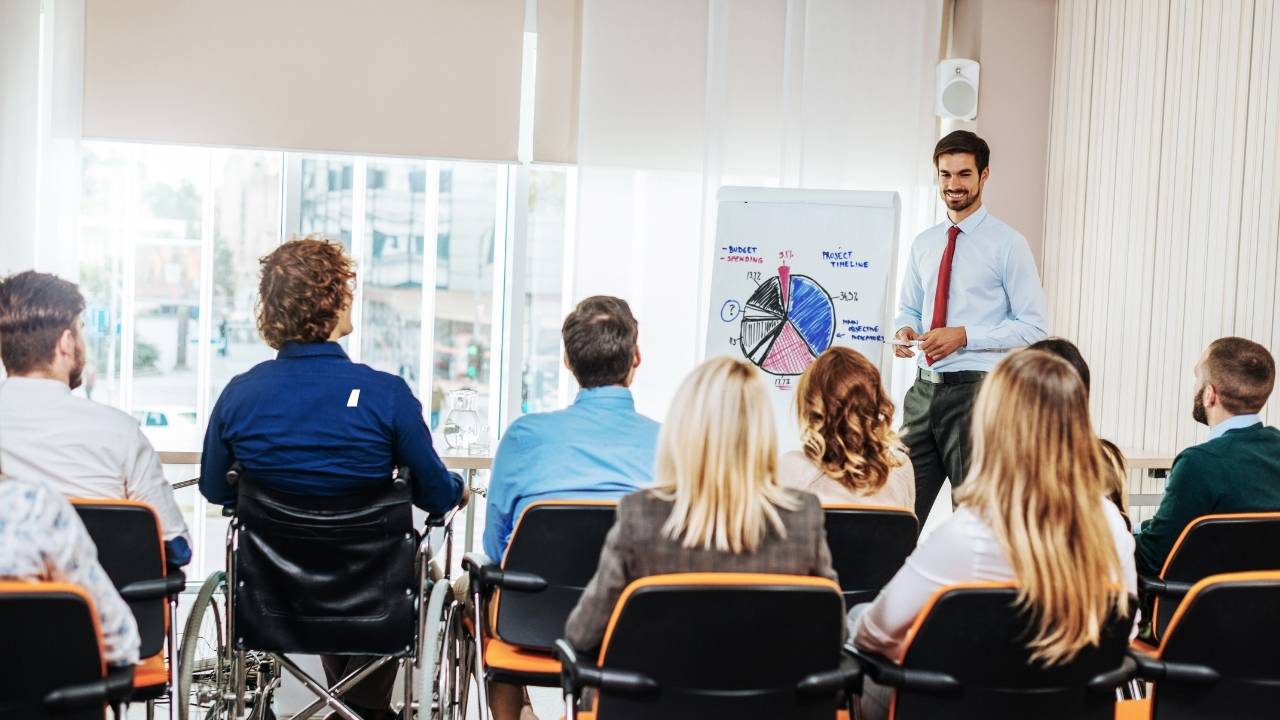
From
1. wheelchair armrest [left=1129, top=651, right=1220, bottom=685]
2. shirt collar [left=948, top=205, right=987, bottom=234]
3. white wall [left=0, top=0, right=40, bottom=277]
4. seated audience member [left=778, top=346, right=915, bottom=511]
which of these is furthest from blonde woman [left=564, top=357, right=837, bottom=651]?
white wall [left=0, top=0, right=40, bottom=277]

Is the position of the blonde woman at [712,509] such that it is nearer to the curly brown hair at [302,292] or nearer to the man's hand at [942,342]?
the curly brown hair at [302,292]

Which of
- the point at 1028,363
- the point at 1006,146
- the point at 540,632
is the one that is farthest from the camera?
the point at 1006,146

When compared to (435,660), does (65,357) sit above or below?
above

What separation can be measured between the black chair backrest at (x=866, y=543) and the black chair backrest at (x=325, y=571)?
100cm

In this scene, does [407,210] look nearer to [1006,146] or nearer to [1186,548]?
[1006,146]

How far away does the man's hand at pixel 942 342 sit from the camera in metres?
3.82

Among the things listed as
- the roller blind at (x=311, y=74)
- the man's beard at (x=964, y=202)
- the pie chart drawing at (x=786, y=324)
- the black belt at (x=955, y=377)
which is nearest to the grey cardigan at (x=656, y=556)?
the black belt at (x=955, y=377)

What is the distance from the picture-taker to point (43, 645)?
5.70 feet

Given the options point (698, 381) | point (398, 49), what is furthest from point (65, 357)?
point (398, 49)

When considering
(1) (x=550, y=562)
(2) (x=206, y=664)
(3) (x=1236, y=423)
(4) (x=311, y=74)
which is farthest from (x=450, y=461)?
(4) (x=311, y=74)

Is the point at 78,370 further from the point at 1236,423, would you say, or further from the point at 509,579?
the point at 1236,423

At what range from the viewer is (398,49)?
543cm

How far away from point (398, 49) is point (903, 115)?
2506 millimetres

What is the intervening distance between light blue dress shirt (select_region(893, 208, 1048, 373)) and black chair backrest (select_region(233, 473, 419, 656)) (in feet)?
6.88
